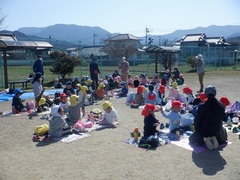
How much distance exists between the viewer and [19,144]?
600cm

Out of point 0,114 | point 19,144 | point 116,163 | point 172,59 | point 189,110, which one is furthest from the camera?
point 172,59

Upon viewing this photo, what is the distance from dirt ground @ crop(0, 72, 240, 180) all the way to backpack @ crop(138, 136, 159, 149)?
13 cm

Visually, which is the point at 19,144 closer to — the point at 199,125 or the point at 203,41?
the point at 199,125

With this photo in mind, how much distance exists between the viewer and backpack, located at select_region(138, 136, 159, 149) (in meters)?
5.56

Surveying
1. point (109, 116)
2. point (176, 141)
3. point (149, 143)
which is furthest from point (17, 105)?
point (176, 141)

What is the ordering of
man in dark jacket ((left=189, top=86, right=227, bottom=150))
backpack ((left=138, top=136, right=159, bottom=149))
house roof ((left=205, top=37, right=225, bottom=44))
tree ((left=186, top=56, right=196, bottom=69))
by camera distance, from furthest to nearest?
house roof ((left=205, top=37, right=225, bottom=44)) → tree ((left=186, top=56, right=196, bottom=69)) → backpack ((left=138, top=136, right=159, bottom=149)) → man in dark jacket ((left=189, top=86, right=227, bottom=150))

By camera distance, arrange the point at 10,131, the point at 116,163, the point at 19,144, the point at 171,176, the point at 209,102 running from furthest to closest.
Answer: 1. the point at 10,131
2. the point at 19,144
3. the point at 209,102
4. the point at 116,163
5. the point at 171,176

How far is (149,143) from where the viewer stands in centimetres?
557

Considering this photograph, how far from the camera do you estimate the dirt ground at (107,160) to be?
4.34m

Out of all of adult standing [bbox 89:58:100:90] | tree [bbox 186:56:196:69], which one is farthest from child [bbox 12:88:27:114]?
tree [bbox 186:56:196:69]

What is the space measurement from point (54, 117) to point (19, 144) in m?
0.97

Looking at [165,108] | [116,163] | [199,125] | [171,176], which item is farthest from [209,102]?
[165,108]

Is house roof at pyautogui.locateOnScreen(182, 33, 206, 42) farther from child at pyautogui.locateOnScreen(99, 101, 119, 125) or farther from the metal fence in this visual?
child at pyautogui.locateOnScreen(99, 101, 119, 125)

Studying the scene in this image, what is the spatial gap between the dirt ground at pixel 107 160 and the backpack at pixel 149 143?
0.13 metres
